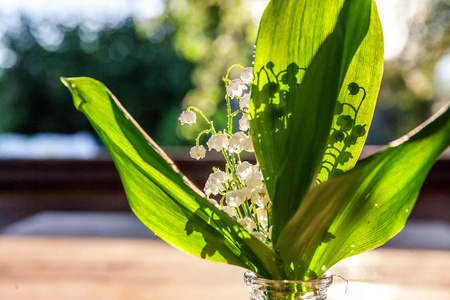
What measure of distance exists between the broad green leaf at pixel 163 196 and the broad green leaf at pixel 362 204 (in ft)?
0.10

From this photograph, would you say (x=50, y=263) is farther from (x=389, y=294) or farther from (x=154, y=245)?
(x=389, y=294)

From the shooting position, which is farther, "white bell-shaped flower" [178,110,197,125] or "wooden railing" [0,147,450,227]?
"wooden railing" [0,147,450,227]

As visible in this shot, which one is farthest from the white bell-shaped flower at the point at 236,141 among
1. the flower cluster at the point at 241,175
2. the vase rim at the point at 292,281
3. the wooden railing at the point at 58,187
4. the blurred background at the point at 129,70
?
the blurred background at the point at 129,70

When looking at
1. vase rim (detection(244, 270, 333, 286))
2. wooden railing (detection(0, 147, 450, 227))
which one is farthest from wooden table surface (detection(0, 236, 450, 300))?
wooden railing (detection(0, 147, 450, 227))

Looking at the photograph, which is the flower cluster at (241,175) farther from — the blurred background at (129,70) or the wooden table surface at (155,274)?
the blurred background at (129,70)

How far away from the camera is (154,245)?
1317mm

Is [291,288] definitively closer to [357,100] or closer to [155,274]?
[357,100]

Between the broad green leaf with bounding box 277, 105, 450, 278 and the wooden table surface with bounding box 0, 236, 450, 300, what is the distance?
501 mm

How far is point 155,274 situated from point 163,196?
71 cm

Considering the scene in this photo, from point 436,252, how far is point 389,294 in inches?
17.7

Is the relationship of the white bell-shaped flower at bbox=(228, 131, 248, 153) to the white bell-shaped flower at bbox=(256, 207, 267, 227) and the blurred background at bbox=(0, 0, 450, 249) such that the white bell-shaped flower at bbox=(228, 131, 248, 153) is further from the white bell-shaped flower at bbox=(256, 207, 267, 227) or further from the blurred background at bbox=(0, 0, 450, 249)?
the blurred background at bbox=(0, 0, 450, 249)

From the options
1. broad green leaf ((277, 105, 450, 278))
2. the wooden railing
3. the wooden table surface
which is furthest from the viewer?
the wooden railing

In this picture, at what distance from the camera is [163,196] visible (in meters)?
0.34

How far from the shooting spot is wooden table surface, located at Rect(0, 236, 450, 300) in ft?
2.80
